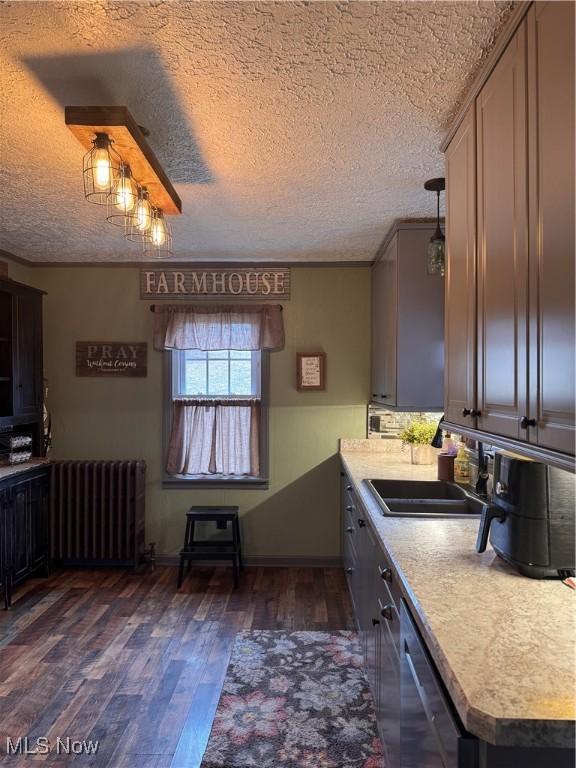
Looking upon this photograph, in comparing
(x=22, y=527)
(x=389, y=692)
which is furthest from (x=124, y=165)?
(x=22, y=527)

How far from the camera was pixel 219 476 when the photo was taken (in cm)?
423

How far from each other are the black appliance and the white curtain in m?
2.84

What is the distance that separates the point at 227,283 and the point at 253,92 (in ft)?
8.25

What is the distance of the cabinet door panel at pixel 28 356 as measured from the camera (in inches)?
146

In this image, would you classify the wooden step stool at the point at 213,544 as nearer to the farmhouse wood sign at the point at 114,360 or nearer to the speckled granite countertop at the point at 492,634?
the farmhouse wood sign at the point at 114,360

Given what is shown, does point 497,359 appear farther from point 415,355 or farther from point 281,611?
point 281,611

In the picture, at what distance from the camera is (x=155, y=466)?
423cm

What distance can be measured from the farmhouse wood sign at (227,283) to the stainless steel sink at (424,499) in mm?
Answer: 2009

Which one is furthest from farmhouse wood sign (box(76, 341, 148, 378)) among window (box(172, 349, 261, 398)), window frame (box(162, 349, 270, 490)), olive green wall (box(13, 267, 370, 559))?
window (box(172, 349, 261, 398))

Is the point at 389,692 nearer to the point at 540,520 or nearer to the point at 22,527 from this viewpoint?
the point at 540,520

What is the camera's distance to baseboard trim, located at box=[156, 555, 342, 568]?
4.18m

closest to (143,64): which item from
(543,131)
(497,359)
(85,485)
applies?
(543,131)

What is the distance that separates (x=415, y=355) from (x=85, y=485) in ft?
9.21

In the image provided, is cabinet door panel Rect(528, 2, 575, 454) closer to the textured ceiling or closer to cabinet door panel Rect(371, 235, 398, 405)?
the textured ceiling
